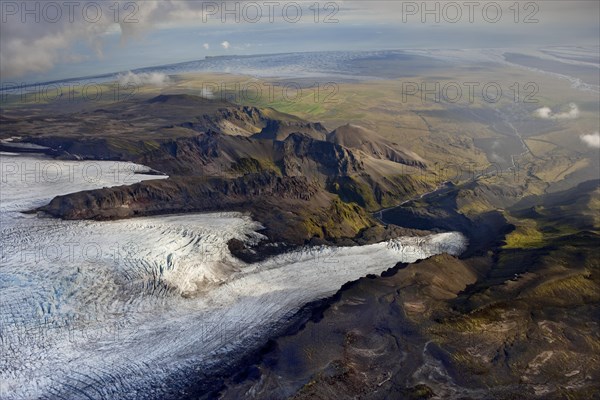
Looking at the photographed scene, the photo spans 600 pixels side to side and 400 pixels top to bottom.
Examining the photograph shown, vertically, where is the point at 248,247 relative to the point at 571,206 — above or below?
above

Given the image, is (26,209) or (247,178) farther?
(247,178)

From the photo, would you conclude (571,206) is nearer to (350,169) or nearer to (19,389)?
(350,169)

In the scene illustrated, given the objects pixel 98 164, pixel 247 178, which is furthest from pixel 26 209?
pixel 247 178

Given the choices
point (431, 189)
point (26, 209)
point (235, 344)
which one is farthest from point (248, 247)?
point (431, 189)

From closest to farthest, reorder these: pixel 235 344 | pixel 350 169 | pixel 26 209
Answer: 1. pixel 235 344
2. pixel 26 209
3. pixel 350 169

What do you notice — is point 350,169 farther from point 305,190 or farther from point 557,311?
point 557,311

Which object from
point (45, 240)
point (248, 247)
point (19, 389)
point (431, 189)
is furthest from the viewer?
point (431, 189)
